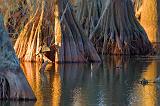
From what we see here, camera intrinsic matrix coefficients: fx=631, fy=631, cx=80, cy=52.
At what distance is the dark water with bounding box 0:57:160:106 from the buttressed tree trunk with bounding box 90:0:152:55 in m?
7.27

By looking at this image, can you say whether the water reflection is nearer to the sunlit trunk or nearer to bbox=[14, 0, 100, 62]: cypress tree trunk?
bbox=[14, 0, 100, 62]: cypress tree trunk

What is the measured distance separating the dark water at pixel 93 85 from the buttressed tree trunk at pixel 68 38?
1.02m

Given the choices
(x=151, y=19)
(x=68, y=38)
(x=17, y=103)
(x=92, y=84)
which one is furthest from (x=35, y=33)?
(x=17, y=103)

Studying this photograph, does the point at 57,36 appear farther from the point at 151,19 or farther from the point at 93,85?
the point at 151,19

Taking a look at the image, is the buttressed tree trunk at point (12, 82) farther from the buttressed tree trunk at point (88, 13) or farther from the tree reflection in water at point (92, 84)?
the buttressed tree trunk at point (88, 13)

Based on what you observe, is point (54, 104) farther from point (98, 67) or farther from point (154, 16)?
point (154, 16)

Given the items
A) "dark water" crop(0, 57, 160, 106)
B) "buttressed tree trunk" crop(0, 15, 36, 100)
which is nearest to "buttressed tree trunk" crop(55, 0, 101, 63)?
"dark water" crop(0, 57, 160, 106)

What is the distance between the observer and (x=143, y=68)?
23922mm

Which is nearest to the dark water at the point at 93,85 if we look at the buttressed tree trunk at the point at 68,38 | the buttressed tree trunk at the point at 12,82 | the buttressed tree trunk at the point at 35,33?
the buttressed tree trunk at the point at 12,82

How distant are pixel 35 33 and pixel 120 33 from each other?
7080 millimetres

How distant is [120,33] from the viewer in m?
32.5

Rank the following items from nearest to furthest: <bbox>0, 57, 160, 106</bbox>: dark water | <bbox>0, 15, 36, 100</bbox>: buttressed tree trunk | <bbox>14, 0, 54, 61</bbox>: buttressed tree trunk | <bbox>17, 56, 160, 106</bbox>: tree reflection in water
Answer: <bbox>0, 15, 36, 100</bbox>: buttressed tree trunk, <bbox>0, 57, 160, 106</bbox>: dark water, <bbox>17, 56, 160, 106</bbox>: tree reflection in water, <bbox>14, 0, 54, 61</bbox>: buttressed tree trunk

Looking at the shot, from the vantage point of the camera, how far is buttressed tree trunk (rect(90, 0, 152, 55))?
1292 inches

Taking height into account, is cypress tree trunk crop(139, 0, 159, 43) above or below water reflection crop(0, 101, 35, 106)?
above
